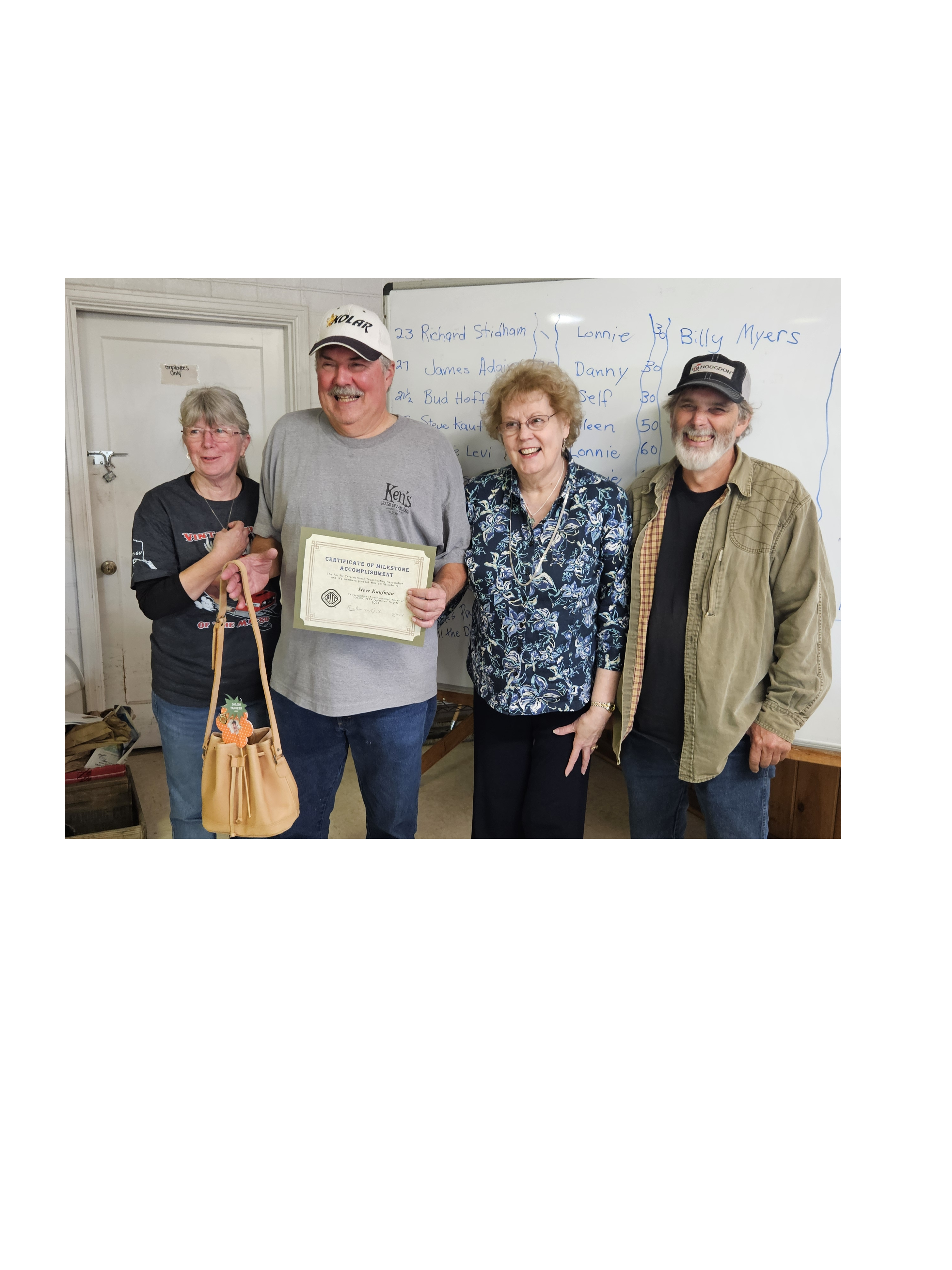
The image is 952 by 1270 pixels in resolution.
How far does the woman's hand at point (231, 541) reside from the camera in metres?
1.93

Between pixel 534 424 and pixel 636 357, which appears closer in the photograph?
pixel 534 424

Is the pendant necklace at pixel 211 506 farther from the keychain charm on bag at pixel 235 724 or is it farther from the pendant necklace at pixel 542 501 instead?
the pendant necklace at pixel 542 501

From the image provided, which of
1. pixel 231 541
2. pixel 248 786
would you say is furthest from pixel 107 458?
pixel 248 786

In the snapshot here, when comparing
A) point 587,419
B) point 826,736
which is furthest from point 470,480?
point 826,736

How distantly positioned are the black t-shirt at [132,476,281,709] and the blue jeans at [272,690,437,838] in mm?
143

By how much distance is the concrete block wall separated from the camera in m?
2.06

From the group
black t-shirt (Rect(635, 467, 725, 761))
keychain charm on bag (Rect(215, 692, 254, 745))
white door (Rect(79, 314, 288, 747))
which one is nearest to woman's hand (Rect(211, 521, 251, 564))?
A: keychain charm on bag (Rect(215, 692, 254, 745))

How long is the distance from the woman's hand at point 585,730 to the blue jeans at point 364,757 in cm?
38

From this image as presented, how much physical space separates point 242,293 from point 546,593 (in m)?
1.56

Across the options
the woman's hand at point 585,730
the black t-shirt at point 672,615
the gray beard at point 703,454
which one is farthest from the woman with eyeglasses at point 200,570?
the gray beard at point 703,454

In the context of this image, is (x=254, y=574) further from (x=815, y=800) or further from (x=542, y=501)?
(x=815, y=800)

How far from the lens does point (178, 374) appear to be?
2.46m

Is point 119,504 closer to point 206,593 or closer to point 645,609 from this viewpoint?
point 206,593

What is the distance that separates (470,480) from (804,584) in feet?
2.99
